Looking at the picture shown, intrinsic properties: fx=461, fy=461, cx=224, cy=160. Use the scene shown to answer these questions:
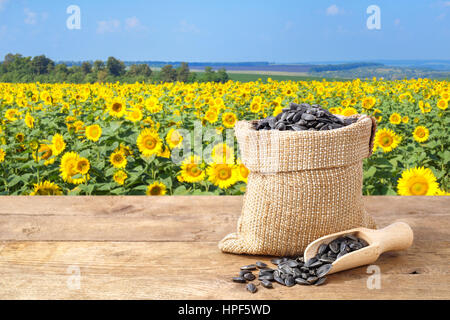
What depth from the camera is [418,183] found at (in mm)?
2201

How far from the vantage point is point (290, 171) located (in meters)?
1.38

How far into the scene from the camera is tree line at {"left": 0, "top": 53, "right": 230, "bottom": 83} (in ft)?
29.8

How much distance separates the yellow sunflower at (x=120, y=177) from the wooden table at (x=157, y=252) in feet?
1.88

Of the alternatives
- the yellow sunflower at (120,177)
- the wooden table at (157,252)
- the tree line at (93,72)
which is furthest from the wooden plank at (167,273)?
the tree line at (93,72)

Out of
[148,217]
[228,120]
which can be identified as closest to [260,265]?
[148,217]

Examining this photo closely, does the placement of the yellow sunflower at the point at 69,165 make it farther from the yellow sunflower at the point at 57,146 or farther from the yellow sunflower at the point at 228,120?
the yellow sunflower at the point at 228,120

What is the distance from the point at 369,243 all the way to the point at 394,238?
0.32ft

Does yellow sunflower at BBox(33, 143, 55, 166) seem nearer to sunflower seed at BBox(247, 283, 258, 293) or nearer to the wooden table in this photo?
the wooden table

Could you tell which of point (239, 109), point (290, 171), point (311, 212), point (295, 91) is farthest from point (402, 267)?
point (295, 91)

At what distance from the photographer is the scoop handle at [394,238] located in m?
1.46

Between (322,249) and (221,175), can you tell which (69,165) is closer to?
(221,175)

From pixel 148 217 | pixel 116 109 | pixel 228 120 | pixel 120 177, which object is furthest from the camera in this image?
pixel 228 120

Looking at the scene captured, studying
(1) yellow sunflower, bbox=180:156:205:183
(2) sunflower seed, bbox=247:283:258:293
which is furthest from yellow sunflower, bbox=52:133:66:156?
(2) sunflower seed, bbox=247:283:258:293
